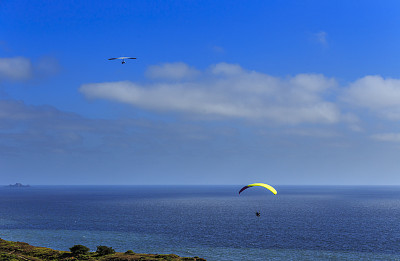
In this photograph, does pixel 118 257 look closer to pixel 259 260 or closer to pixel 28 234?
pixel 259 260

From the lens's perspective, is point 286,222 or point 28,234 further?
point 286,222

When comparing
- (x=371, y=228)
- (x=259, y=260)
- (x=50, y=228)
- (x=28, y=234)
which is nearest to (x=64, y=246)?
(x=28, y=234)

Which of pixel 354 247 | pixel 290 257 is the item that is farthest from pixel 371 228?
pixel 290 257

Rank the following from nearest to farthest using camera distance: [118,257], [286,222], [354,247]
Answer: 1. [118,257]
2. [354,247]
3. [286,222]

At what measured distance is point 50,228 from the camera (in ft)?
327

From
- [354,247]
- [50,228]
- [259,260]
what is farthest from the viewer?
[50,228]

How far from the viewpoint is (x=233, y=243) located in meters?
75.8

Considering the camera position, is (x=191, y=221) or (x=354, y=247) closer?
(x=354, y=247)

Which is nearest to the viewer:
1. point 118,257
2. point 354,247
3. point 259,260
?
point 118,257

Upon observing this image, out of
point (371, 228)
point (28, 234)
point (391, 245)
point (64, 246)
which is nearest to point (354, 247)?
point (391, 245)

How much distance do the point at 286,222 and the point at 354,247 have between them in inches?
1636

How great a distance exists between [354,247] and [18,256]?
2734 inches

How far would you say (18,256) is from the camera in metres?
57.1

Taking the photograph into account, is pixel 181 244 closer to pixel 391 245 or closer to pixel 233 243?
pixel 233 243
